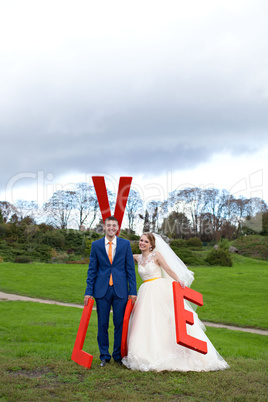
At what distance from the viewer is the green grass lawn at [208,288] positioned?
1302 cm

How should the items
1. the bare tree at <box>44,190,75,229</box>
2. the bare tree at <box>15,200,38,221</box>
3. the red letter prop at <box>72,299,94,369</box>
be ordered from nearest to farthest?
the red letter prop at <box>72,299,94,369</box>
the bare tree at <box>44,190,75,229</box>
the bare tree at <box>15,200,38,221</box>

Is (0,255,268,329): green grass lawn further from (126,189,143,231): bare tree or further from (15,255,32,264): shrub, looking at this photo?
(126,189,143,231): bare tree

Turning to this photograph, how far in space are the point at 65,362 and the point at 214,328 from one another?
6813mm

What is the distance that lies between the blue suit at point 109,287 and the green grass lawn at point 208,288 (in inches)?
302

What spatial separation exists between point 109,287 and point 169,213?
41238 millimetres

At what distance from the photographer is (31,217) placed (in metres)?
42.9

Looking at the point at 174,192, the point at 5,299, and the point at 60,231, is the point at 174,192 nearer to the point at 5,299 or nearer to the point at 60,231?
the point at 60,231

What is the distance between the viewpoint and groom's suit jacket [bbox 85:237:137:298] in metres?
5.38

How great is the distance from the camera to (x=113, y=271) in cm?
539

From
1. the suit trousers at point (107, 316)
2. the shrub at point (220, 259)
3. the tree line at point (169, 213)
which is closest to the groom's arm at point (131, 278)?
the suit trousers at point (107, 316)

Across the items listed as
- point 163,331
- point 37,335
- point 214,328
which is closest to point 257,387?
point 163,331

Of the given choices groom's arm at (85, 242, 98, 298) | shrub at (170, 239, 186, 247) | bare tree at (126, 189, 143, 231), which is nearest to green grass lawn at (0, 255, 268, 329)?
groom's arm at (85, 242, 98, 298)

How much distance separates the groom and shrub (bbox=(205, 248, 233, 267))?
22.9 m

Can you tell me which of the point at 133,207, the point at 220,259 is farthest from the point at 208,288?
the point at 133,207
